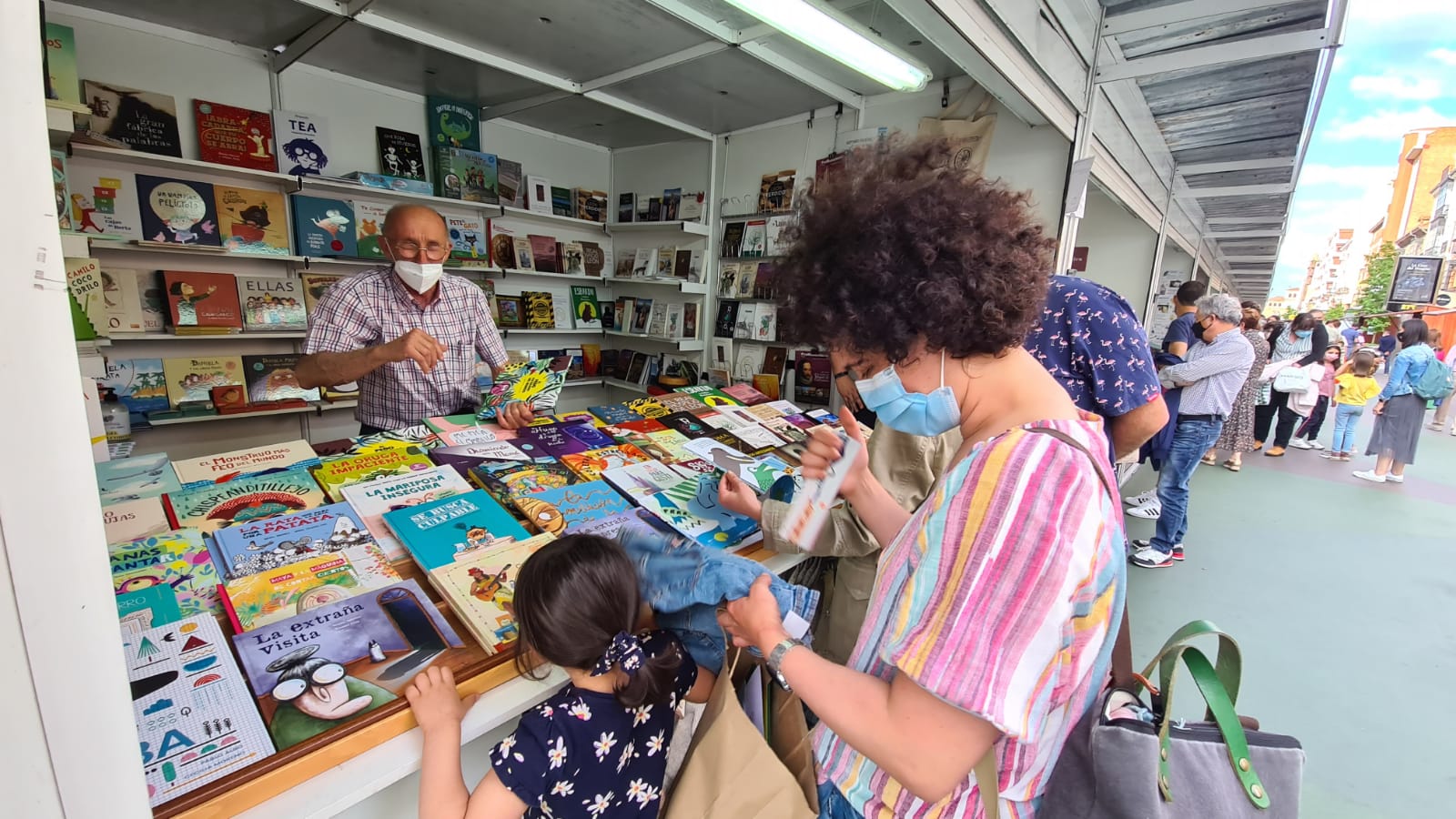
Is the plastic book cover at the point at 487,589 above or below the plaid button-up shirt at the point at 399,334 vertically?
below

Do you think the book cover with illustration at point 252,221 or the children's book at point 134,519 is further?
the book cover with illustration at point 252,221

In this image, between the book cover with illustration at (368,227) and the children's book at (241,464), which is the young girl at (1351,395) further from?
the book cover with illustration at (368,227)

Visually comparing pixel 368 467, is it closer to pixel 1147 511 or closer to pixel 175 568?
pixel 175 568

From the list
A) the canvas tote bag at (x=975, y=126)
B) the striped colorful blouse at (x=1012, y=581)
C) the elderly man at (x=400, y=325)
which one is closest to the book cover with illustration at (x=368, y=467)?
the elderly man at (x=400, y=325)

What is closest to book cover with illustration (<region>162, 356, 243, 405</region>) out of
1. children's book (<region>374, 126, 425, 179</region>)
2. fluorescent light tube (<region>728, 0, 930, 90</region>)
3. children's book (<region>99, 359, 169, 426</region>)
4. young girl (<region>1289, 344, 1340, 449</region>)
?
children's book (<region>99, 359, 169, 426</region>)

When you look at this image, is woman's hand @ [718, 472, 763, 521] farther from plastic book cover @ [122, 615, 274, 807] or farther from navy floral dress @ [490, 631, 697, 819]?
plastic book cover @ [122, 615, 274, 807]

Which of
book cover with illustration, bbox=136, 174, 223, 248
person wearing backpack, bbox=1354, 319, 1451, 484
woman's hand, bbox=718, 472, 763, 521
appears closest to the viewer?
woman's hand, bbox=718, 472, 763, 521

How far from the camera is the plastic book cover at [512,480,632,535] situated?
4.43 ft

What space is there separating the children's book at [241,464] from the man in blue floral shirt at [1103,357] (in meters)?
2.15

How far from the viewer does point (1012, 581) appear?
637 millimetres

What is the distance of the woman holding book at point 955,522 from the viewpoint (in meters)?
0.64

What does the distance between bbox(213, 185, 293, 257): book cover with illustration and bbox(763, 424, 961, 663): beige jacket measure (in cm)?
372

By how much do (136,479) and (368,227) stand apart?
10.1ft

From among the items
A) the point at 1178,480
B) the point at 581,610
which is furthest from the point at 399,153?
the point at 1178,480
